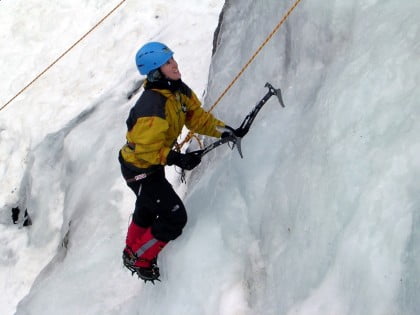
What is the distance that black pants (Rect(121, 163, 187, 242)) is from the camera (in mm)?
4309

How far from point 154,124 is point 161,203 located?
2.43 ft

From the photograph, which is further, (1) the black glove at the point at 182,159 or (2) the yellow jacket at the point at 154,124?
(1) the black glove at the point at 182,159

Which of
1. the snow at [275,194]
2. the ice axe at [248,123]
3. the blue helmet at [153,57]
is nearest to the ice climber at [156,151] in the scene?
the blue helmet at [153,57]

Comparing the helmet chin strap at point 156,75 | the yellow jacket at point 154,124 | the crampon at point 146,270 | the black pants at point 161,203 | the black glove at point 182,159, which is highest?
the helmet chin strap at point 156,75

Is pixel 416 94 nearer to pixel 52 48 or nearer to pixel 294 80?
pixel 294 80

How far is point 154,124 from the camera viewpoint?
3.88 meters

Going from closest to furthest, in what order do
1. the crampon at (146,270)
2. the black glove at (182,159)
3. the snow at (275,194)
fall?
the snow at (275,194) < the black glove at (182,159) < the crampon at (146,270)

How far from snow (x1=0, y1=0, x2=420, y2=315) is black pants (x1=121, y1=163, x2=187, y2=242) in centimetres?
19

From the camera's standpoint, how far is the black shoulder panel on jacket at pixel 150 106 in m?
3.91

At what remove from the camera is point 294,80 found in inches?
178

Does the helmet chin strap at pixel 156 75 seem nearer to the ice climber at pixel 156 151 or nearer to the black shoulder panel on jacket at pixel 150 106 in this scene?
the ice climber at pixel 156 151

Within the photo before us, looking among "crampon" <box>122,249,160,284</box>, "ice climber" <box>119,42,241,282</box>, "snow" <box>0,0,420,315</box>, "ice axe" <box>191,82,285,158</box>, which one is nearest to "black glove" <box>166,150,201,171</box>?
"ice climber" <box>119,42,241,282</box>

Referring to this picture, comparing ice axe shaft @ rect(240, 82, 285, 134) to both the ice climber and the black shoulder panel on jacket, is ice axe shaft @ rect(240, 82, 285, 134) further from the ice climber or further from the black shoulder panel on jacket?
the black shoulder panel on jacket

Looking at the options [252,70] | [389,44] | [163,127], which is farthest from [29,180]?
[389,44]
